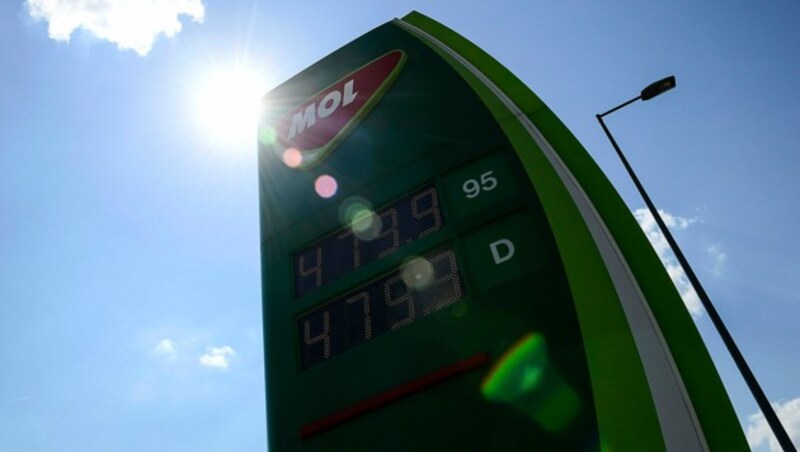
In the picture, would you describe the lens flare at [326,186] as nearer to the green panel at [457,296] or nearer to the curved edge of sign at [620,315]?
the green panel at [457,296]

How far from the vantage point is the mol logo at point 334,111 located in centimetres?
783

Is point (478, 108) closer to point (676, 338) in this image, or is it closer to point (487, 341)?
point (487, 341)

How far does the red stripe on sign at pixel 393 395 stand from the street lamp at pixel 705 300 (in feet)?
11.2

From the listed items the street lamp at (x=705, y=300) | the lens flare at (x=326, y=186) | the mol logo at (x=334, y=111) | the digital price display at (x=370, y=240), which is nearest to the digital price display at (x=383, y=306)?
the digital price display at (x=370, y=240)

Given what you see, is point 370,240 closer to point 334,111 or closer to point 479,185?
point 479,185

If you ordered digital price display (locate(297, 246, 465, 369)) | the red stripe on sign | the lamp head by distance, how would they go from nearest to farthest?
1. the red stripe on sign
2. digital price display (locate(297, 246, 465, 369))
3. the lamp head

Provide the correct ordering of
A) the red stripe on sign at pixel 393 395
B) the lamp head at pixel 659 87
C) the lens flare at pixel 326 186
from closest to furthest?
the red stripe on sign at pixel 393 395, the lens flare at pixel 326 186, the lamp head at pixel 659 87

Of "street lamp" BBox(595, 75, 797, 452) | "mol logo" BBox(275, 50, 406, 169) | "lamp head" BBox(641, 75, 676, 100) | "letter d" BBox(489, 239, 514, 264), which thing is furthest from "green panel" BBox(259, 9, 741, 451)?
"lamp head" BBox(641, 75, 676, 100)

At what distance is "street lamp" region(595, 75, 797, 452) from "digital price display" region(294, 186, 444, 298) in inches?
147

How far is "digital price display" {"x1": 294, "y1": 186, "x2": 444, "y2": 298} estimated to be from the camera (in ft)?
19.3

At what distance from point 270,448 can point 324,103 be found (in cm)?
490

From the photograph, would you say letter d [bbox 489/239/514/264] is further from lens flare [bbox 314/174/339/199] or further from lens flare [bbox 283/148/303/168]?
lens flare [bbox 283/148/303/168]

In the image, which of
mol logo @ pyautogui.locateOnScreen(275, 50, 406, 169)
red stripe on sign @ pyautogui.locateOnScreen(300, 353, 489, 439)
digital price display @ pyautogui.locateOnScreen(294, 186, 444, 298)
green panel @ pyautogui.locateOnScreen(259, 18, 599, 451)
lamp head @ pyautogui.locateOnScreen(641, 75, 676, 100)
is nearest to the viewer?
green panel @ pyautogui.locateOnScreen(259, 18, 599, 451)

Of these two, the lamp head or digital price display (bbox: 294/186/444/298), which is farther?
the lamp head
